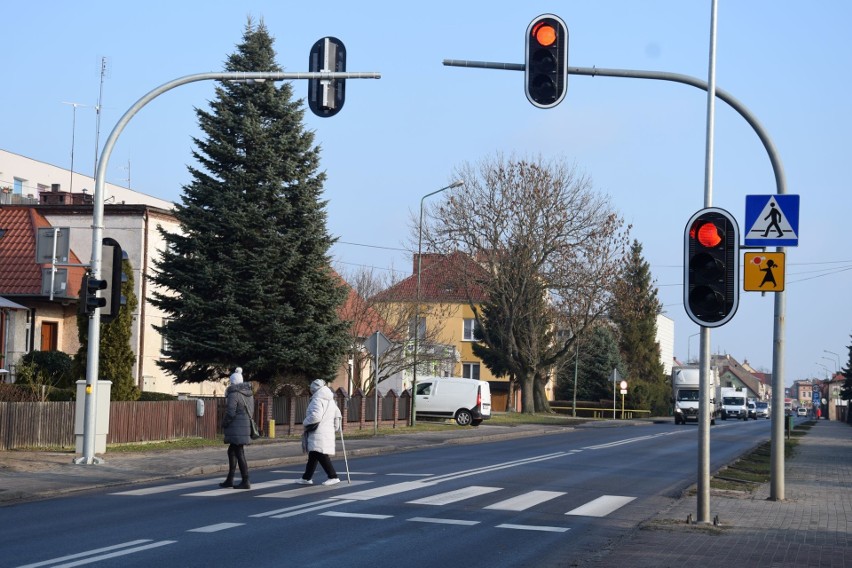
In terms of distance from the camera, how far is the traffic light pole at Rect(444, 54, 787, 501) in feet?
42.7

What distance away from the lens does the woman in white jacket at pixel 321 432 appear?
55.8 feet

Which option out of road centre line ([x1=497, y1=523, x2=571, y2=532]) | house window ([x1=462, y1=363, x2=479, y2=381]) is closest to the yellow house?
house window ([x1=462, y1=363, x2=479, y2=381])

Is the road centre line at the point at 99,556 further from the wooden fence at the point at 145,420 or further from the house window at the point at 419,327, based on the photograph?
the house window at the point at 419,327

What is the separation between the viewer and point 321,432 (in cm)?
1700

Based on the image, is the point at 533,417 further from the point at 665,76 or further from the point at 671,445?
the point at 665,76

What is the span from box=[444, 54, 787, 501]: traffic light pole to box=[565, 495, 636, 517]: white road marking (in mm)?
2273

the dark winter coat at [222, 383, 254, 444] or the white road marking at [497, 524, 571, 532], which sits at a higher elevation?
the dark winter coat at [222, 383, 254, 444]

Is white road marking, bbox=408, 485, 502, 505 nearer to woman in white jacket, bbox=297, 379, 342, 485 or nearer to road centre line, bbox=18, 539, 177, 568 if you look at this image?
woman in white jacket, bbox=297, 379, 342, 485

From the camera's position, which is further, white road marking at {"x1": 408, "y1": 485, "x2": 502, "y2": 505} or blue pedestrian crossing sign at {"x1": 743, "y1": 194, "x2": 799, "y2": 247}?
white road marking at {"x1": 408, "y1": 485, "x2": 502, "y2": 505}

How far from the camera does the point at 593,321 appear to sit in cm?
5281

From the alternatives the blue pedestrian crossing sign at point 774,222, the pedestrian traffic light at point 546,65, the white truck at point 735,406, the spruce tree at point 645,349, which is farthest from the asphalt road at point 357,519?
the white truck at point 735,406

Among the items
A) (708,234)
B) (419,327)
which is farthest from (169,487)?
(419,327)

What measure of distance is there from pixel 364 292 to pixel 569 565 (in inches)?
1674

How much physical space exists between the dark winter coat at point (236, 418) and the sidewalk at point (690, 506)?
6.97ft
